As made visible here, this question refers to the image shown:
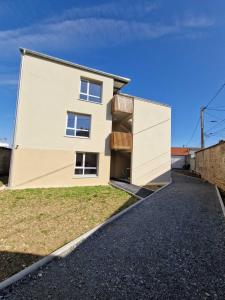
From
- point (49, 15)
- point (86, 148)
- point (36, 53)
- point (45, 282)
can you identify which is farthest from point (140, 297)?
point (36, 53)

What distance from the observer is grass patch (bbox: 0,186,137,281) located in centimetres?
389

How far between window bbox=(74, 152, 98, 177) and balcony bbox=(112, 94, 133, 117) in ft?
14.2

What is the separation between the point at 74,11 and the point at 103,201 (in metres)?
10.6

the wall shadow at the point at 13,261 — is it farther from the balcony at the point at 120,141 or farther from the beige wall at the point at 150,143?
the beige wall at the point at 150,143

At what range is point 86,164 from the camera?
45.9 ft

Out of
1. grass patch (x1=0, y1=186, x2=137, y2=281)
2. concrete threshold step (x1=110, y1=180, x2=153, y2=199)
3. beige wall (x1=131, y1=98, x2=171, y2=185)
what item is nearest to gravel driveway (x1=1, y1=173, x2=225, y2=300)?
grass patch (x1=0, y1=186, x2=137, y2=281)

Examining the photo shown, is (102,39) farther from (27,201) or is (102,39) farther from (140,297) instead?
(140,297)

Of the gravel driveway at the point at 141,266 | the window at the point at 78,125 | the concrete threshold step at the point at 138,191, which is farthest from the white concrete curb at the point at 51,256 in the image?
the window at the point at 78,125

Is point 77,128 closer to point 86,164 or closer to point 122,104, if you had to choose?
point 86,164

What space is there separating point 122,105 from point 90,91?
10.3 feet

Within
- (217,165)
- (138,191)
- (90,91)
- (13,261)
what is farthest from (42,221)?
(217,165)

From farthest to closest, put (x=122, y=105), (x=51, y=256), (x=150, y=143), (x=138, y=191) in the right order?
(x=150, y=143), (x=122, y=105), (x=138, y=191), (x=51, y=256)

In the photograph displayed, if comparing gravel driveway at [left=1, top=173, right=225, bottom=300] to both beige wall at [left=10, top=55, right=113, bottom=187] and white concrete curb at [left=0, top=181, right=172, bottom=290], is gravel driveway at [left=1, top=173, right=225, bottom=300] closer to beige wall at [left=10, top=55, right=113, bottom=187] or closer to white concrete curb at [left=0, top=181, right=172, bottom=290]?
white concrete curb at [left=0, top=181, right=172, bottom=290]

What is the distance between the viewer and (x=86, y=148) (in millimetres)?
13617
